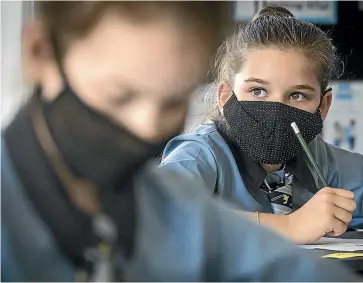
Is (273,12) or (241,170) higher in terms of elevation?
(273,12)

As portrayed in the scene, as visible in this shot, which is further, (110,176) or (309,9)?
(309,9)

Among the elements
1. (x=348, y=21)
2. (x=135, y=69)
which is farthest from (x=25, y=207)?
(x=348, y=21)

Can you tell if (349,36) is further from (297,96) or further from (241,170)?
(241,170)

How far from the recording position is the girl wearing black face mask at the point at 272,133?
0.64 metres

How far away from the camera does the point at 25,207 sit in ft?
1.94

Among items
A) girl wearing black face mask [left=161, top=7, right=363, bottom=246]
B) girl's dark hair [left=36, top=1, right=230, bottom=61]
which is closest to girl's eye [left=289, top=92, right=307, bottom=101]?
girl wearing black face mask [left=161, top=7, right=363, bottom=246]

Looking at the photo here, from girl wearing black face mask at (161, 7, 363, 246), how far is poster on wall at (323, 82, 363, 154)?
0.03 metres

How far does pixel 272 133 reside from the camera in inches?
26.1

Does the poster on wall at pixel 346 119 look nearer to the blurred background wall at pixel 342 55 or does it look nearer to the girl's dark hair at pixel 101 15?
the blurred background wall at pixel 342 55

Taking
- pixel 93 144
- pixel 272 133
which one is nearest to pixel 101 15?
pixel 93 144

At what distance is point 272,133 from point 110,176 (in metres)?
0.20

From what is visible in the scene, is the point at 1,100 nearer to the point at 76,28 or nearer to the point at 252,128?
the point at 76,28

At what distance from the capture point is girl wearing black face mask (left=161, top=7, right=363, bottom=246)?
645mm

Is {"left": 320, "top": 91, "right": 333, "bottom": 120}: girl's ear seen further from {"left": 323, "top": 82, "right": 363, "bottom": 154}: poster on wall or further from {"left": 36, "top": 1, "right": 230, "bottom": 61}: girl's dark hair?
{"left": 36, "top": 1, "right": 230, "bottom": 61}: girl's dark hair
